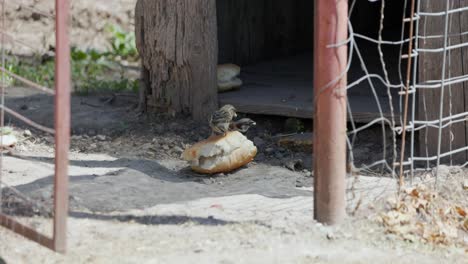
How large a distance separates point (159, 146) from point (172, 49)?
103cm

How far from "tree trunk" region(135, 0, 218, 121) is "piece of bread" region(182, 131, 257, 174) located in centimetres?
129

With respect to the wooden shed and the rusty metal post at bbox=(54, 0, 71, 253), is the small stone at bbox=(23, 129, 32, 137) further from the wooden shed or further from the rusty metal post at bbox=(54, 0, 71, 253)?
the rusty metal post at bbox=(54, 0, 71, 253)

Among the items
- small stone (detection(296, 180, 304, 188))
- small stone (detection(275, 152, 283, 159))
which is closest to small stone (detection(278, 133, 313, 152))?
small stone (detection(275, 152, 283, 159))

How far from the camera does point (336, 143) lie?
507cm

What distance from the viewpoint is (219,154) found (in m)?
6.85

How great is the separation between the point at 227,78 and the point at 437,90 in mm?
2367

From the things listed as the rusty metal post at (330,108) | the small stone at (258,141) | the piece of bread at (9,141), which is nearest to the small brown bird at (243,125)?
the small stone at (258,141)

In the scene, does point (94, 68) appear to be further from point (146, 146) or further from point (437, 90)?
point (437, 90)

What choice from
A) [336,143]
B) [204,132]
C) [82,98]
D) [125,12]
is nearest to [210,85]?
[204,132]

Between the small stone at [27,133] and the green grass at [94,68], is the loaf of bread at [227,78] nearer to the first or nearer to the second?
the green grass at [94,68]

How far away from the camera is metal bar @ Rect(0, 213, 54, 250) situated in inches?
179

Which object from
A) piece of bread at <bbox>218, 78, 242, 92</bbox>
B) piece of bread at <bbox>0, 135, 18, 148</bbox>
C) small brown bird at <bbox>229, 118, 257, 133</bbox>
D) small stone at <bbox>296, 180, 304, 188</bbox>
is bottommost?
small stone at <bbox>296, 180, 304, 188</bbox>

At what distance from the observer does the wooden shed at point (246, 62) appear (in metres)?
7.26

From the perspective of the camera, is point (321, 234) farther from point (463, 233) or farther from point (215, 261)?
point (463, 233)
